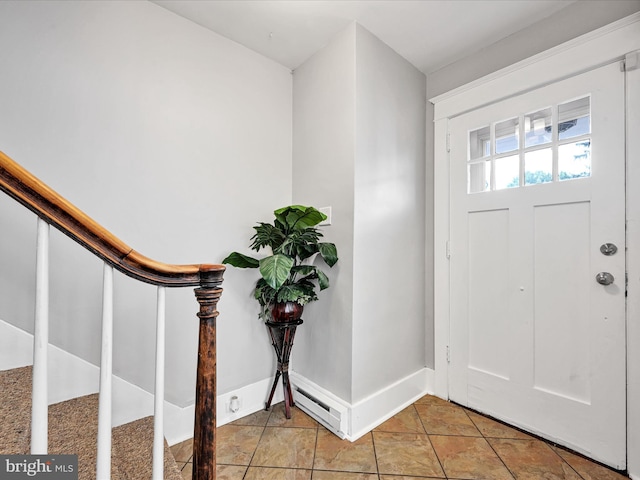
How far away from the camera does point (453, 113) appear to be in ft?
7.22

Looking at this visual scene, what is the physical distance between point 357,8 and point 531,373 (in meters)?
2.44

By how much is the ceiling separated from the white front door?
462 millimetres

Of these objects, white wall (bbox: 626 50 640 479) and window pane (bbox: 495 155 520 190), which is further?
window pane (bbox: 495 155 520 190)

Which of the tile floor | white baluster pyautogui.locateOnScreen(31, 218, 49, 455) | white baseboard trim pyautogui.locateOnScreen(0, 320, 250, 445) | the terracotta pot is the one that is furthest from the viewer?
the terracotta pot

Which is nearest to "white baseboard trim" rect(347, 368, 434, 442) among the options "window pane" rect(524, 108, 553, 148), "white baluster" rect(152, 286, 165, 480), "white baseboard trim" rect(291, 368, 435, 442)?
"white baseboard trim" rect(291, 368, 435, 442)

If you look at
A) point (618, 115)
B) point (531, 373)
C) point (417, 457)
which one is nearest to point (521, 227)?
point (618, 115)

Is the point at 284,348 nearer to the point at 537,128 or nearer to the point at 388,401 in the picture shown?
the point at 388,401

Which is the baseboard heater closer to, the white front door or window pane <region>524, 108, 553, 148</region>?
the white front door

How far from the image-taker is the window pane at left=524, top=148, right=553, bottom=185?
5.87 feet

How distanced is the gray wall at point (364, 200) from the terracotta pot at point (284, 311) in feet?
0.83

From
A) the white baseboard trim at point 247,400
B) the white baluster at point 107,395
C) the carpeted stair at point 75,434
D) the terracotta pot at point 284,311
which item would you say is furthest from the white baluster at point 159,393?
the white baseboard trim at point 247,400

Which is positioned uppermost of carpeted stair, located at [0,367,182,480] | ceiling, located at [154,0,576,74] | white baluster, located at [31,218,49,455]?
ceiling, located at [154,0,576,74]

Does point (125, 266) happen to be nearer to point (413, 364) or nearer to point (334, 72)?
point (334, 72)

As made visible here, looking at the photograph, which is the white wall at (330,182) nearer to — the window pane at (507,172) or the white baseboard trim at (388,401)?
the white baseboard trim at (388,401)
